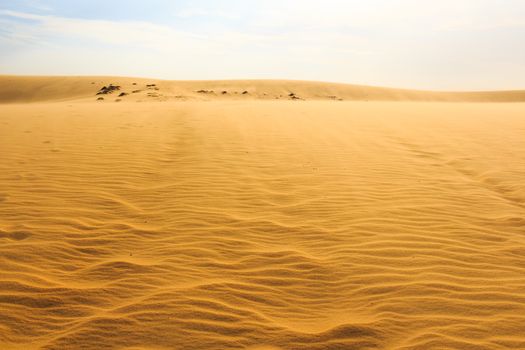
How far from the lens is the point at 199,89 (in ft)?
127

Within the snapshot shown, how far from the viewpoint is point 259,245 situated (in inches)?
165

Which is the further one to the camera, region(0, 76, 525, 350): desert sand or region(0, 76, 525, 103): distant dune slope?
region(0, 76, 525, 103): distant dune slope

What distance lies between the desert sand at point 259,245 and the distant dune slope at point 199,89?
2295 cm

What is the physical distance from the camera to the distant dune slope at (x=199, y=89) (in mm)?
34906

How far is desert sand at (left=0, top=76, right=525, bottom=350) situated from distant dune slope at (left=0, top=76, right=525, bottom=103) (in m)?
23.0

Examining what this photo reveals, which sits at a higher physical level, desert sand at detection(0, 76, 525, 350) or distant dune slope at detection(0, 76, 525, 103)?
distant dune slope at detection(0, 76, 525, 103)

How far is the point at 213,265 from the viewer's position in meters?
3.81

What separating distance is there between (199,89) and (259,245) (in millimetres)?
35935

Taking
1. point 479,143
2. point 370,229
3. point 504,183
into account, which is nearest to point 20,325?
point 370,229

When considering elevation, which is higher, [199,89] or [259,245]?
[199,89]

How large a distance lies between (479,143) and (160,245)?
7.52 m

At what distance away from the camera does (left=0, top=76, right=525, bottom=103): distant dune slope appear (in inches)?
1374

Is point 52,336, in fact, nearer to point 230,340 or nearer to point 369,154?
point 230,340

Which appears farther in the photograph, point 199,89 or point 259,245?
point 199,89
